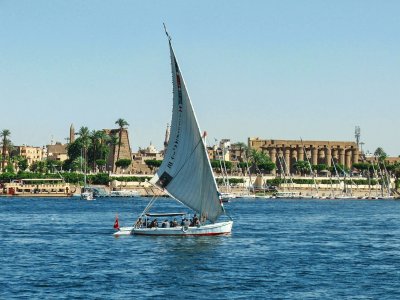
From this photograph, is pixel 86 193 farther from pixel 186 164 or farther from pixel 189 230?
pixel 186 164

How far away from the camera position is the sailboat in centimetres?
6019

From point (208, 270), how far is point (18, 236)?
24.8 meters

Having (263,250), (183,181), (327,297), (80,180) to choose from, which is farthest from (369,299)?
(80,180)

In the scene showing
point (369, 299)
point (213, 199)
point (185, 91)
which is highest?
point (185, 91)

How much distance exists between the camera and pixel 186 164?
2404 inches

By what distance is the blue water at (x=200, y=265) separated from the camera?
4072 centimetres

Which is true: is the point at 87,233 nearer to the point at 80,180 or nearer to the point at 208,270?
the point at 208,270

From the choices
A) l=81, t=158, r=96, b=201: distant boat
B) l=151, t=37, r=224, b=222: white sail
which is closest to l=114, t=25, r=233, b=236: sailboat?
l=151, t=37, r=224, b=222: white sail

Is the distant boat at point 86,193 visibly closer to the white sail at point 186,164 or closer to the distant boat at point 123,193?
the distant boat at point 123,193

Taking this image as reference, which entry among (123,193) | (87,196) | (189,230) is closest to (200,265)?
(189,230)

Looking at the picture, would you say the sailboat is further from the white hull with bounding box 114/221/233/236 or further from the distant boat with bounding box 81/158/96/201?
the distant boat with bounding box 81/158/96/201

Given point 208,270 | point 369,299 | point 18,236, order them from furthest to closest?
1. point 18,236
2. point 208,270
3. point 369,299

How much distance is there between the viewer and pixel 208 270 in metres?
47.4

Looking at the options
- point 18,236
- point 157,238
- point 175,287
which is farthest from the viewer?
point 18,236
